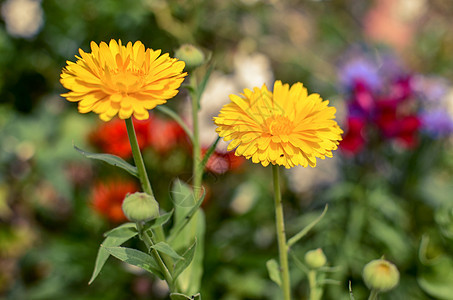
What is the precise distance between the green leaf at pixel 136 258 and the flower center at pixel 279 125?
6.4 inches

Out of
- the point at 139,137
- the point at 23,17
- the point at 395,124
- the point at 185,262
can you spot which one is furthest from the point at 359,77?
the point at 23,17

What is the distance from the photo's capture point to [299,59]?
1438mm

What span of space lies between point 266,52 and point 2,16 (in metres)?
0.79

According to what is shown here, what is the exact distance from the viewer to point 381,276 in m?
0.45

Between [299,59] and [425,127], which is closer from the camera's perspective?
[425,127]

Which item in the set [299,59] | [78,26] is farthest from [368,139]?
[78,26]

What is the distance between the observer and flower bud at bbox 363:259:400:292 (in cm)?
45

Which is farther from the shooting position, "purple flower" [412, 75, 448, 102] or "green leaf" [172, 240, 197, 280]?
"purple flower" [412, 75, 448, 102]

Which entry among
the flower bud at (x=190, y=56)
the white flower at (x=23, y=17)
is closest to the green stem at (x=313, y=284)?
the flower bud at (x=190, y=56)

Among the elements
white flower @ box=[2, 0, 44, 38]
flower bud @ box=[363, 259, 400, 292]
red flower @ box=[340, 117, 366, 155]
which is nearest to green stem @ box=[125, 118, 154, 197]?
flower bud @ box=[363, 259, 400, 292]

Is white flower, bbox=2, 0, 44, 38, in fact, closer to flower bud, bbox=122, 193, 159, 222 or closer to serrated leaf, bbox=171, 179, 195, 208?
serrated leaf, bbox=171, 179, 195, 208

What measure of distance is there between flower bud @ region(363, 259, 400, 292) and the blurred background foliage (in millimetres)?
218

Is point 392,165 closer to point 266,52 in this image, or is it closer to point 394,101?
point 394,101

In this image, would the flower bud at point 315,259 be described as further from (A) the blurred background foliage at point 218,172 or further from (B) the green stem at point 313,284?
(A) the blurred background foliage at point 218,172
